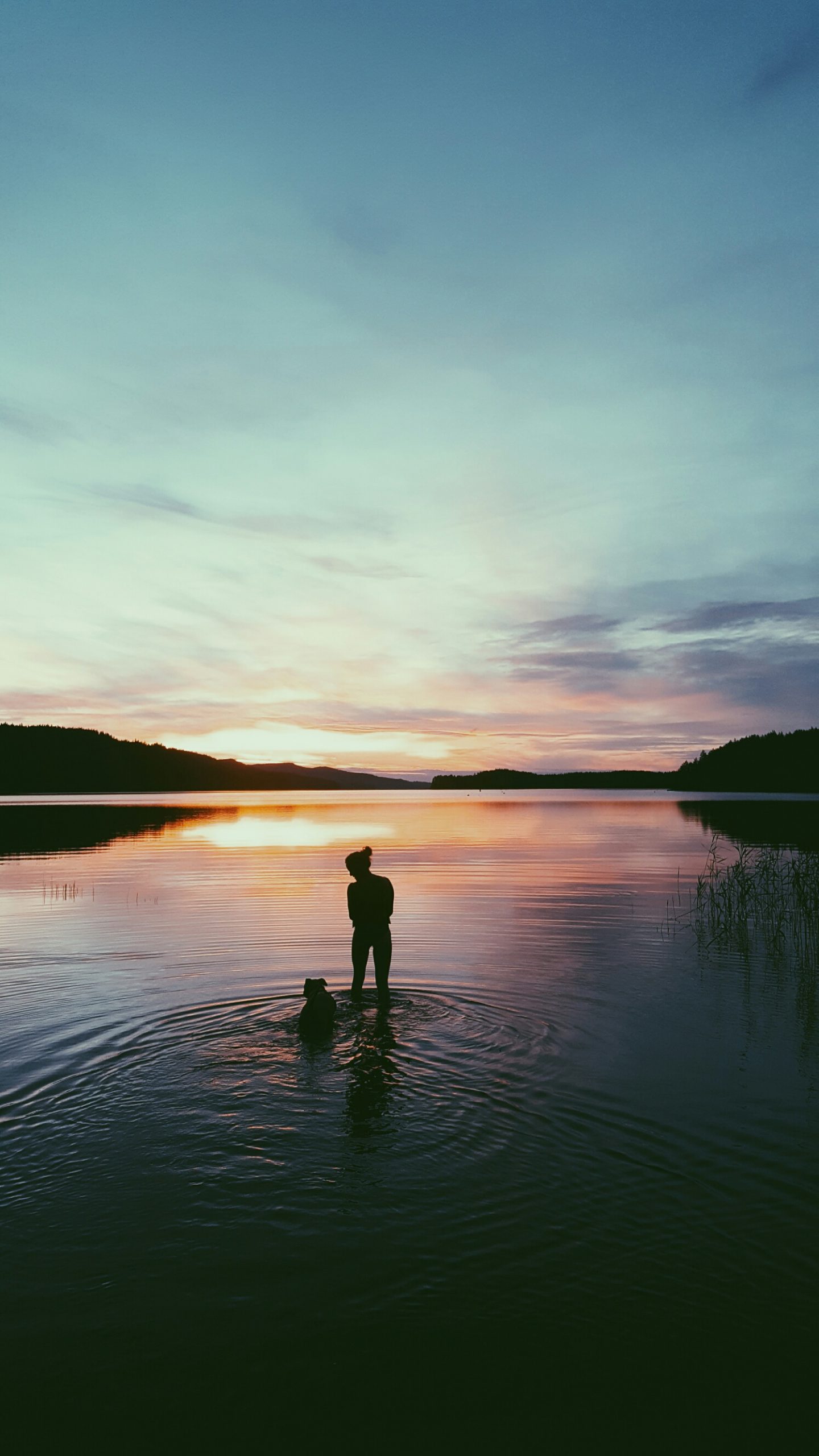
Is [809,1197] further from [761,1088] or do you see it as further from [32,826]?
[32,826]

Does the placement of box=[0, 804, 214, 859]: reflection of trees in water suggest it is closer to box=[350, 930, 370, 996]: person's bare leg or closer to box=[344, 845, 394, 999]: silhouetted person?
box=[350, 930, 370, 996]: person's bare leg

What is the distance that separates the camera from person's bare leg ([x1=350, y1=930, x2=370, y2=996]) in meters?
15.3

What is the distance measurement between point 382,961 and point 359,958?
1.75 ft

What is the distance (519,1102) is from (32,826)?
262 feet

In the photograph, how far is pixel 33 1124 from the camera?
9.38 m

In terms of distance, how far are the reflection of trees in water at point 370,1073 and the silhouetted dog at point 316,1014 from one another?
21.3 inches

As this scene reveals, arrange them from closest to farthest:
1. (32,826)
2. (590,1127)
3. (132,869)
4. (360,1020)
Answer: (590,1127) < (360,1020) < (132,869) < (32,826)

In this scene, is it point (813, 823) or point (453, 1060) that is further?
point (813, 823)

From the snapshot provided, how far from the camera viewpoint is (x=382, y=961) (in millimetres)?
15094

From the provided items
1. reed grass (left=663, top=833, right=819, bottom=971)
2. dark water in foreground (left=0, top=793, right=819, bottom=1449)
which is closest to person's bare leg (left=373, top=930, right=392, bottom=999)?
dark water in foreground (left=0, top=793, right=819, bottom=1449)

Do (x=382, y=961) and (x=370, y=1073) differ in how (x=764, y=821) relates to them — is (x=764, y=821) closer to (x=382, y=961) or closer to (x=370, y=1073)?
(x=382, y=961)

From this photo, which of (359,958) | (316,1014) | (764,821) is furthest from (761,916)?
(764,821)

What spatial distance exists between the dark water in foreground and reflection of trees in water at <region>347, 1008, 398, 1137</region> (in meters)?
0.06

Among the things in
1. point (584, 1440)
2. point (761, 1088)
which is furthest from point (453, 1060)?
point (584, 1440)
